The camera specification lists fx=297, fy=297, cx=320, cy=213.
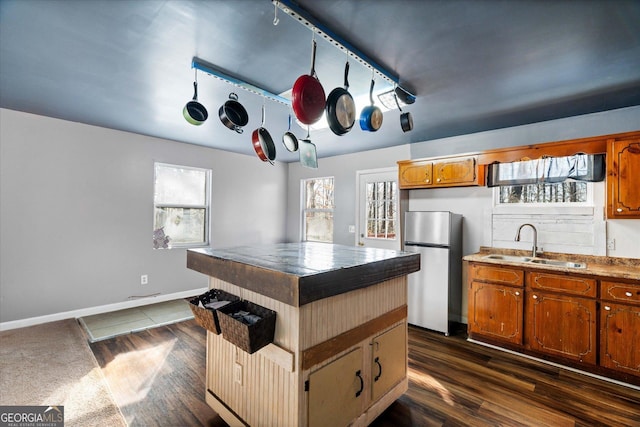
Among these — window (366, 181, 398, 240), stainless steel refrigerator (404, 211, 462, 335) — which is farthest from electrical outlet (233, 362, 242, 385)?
window (366, 181, 398, 240)

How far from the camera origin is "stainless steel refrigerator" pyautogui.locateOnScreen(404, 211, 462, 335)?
138 inches

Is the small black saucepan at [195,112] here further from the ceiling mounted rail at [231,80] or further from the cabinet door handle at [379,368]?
the cabinet door handle at [379,368]

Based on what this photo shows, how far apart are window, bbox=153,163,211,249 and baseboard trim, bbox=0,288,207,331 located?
2.47 feet

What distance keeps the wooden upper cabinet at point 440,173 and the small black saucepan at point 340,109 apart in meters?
2.10

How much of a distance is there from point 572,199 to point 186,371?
4.17 metres

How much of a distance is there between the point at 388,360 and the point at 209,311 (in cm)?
122

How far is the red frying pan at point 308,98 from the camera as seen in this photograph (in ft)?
5.97

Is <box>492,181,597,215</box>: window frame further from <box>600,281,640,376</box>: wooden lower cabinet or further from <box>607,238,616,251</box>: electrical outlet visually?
<box>600,281,640,376</box>: wooden lower cabinet

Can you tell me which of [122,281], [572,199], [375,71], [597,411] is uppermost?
[375,71]

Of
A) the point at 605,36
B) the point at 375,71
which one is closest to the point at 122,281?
the point at 375,71

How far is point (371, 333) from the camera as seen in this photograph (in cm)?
183

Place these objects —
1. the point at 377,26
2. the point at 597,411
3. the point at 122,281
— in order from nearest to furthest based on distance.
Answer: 1. the point at 377,26
2. the point at 597,411
3. the point at 122,281

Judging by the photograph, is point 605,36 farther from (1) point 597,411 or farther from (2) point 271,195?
(2) point 271,195

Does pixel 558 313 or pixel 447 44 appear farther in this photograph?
pixel 558 313
